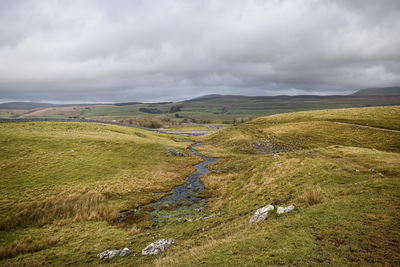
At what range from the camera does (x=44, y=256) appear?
613 inches

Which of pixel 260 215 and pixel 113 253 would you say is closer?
pixel 113 253

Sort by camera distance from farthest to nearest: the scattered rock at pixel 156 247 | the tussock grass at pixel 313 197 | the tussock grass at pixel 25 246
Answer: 1. the tussock grass at pixel 313 197
2. the tussock grass at pixel 25 246
3. the scattered rock at pixel 156 247

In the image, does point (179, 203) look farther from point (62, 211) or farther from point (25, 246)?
point (25, 246)

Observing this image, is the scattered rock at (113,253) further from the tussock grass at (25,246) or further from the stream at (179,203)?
the stream at (179,203)

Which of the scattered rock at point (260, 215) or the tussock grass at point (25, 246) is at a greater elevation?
the scattered rock at point (260, 215)

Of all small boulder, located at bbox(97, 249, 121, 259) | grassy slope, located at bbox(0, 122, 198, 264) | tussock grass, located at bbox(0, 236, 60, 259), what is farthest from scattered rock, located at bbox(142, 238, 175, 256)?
tussock grass, located at bbox(0, 236, 60, 259)

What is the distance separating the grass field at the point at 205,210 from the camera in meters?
10.6

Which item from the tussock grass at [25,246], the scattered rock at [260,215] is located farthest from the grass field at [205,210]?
the scattered rock at [260,215]

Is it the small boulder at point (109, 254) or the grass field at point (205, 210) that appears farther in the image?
the small boulder at point (109, 254)

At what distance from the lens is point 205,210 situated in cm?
2467

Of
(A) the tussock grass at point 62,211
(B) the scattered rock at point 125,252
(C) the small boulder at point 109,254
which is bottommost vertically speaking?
(A) the tussock grass at point 62,211

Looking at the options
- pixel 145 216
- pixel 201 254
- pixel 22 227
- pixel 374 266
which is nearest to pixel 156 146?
pixel 145 216

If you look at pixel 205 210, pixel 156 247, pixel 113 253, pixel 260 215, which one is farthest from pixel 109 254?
pixel 260 215

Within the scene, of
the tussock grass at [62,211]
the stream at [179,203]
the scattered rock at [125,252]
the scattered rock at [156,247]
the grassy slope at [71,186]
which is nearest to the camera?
the scattered rock at [156,247]
